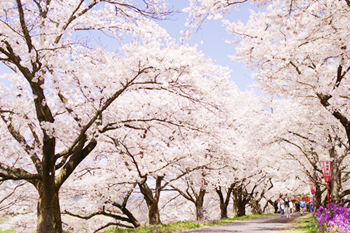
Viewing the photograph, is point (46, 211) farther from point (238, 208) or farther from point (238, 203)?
point (238, 203)

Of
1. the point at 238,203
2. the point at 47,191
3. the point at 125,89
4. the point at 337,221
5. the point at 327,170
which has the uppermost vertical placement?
the point at 125,89

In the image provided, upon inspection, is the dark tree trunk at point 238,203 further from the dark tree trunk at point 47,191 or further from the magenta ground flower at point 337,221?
the dark tree trunk at point 47,191

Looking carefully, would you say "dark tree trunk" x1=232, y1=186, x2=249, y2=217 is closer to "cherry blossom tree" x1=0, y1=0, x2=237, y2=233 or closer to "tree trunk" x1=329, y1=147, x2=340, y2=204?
"tree trunk" x1=329, y1=147, x2=340, y2=204

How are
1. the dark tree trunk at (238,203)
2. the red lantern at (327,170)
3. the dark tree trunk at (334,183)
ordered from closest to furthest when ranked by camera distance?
A: 1. the dark tree trunk at (334,183)
2. the red lantern at (327,170)
3. the dark tree trunk at (238,203)

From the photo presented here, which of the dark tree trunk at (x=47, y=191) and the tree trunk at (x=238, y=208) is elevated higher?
the dark tree trunk at (x=47, y=191)

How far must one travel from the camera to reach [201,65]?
10438mm

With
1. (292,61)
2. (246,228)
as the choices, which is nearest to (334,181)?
(246,228)

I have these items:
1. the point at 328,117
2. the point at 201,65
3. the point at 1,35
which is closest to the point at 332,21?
the point at 201,65

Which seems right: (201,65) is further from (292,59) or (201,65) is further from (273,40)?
(292,59)

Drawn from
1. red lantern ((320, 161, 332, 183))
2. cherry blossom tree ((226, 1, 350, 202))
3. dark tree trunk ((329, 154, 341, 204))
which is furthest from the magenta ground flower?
red lantern ((320, 161, 332, 183))

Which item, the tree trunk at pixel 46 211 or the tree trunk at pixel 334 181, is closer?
the tree trunk at pixel 46 211

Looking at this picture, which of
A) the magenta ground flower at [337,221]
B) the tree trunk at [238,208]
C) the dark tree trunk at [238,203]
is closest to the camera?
the magenta ground flower at [337,221]

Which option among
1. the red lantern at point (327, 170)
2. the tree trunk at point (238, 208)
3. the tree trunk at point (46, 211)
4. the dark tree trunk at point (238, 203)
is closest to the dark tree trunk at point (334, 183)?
the red lantern at point (327, 170)

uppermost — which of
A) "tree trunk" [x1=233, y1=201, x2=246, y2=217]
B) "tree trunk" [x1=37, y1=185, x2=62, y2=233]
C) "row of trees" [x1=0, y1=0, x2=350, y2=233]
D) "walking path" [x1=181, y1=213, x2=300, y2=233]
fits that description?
"row of trees" [x1=0, y1=0, x2=350, y2=233]
